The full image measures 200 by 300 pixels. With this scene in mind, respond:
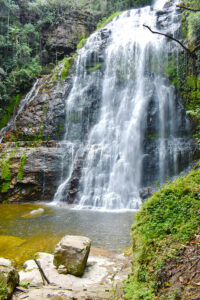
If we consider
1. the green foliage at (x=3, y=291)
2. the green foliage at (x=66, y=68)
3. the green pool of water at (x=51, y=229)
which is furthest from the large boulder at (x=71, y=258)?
the green foliage at (x=66, y=68)

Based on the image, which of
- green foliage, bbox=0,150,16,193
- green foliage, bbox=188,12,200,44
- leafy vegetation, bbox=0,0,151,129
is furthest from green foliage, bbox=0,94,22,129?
green foliage, bbox=188,12,200,44

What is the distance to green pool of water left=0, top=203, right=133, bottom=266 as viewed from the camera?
6621 millimetres

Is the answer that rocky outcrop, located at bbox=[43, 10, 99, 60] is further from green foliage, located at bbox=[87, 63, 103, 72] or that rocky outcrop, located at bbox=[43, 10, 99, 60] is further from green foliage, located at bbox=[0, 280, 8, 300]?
green foliage, located at bbox=[0, 280, 8, 300]

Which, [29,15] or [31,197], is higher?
[29,15]

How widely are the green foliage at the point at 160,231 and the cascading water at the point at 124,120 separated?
29.3 feet

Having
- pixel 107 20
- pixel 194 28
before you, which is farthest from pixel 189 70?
pixel 107 20

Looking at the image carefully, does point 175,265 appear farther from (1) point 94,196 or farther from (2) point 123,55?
(2) point 123,55

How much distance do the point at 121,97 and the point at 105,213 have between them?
30.0 feet

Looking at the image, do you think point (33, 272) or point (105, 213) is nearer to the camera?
point (33, 272)

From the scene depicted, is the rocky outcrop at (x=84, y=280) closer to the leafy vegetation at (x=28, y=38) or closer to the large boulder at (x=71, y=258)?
the large boulder at (x=71, y=258)

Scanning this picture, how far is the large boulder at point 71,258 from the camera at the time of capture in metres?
4.64

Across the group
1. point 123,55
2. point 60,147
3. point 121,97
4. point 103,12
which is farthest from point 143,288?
point 103,12

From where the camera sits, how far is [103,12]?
27359mm

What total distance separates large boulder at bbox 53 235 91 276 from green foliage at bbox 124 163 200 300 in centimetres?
140
